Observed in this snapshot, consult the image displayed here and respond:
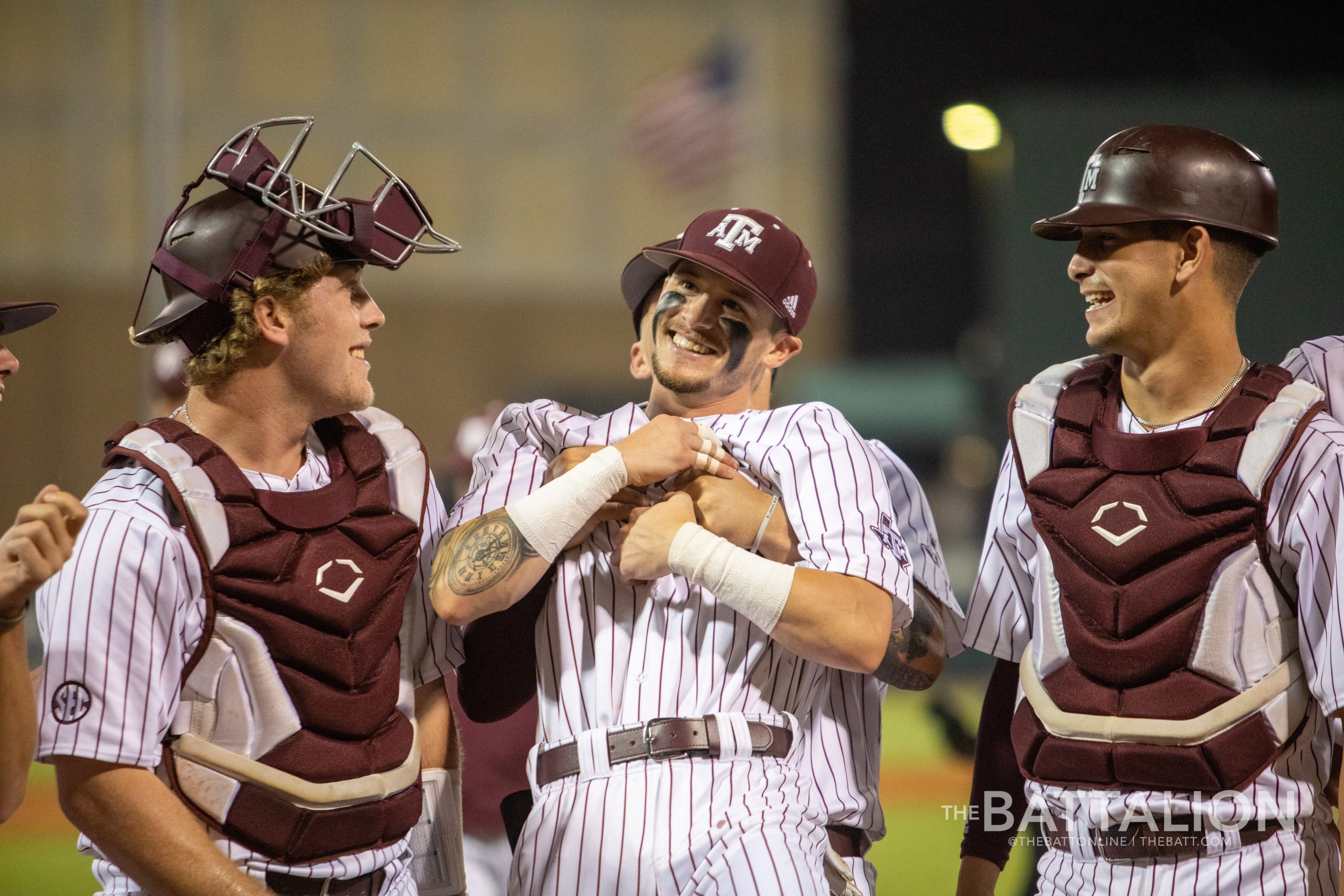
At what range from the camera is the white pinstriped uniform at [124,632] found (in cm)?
239

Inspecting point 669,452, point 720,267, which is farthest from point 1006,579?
point 720,267

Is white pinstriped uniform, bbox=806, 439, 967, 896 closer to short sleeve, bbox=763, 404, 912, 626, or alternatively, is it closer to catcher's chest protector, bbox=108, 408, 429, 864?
short sleeve, bbox=763, 404, 912, 626

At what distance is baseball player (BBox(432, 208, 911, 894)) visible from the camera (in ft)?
8.69

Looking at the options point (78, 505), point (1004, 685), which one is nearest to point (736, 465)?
point (1004, 685)

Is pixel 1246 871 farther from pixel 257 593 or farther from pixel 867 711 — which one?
pixel 257 593

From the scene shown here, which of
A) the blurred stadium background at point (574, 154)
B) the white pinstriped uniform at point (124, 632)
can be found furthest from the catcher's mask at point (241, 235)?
the blurred stadium background at point (574, 154)

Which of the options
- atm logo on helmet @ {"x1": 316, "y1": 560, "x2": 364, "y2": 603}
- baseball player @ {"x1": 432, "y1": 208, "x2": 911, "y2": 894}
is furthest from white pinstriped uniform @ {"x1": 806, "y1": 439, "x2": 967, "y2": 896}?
atm logo on helmet @ {"x1": 316, "y1": 560, "x2": 364, "y2": 603}

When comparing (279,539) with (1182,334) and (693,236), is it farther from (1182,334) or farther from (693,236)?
(1182,334)

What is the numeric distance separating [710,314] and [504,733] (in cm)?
173

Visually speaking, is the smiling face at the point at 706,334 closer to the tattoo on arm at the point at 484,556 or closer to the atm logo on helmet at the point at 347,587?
the tattoo on arm at the point at 484,556

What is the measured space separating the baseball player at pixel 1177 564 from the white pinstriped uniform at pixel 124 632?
5.17ft

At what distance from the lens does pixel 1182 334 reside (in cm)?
280

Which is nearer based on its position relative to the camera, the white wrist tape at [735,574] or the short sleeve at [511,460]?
the white wrist tape at [735,574]

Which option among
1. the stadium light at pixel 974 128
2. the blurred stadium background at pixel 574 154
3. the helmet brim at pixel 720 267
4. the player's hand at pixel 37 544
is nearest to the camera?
the player's hand at pixel 37 544
